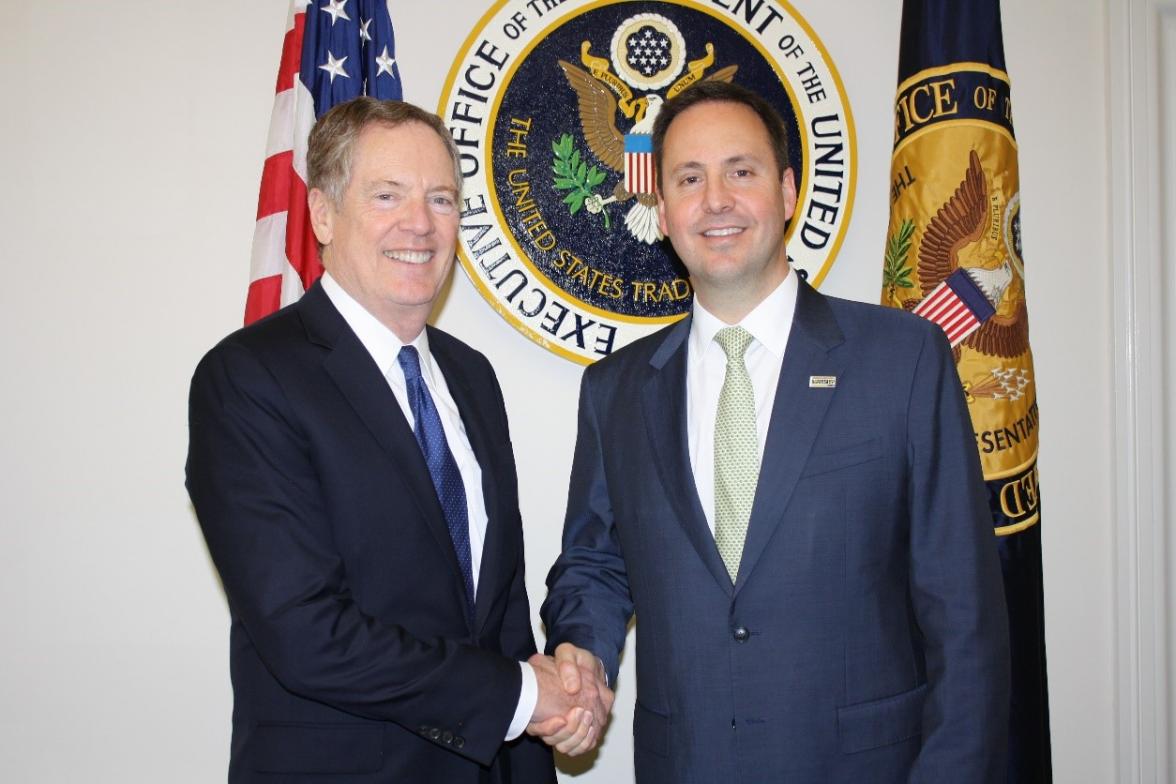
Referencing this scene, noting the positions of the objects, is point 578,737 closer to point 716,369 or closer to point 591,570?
point 591,570

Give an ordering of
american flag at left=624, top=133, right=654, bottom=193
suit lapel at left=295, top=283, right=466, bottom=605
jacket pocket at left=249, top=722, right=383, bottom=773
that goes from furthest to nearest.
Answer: american flag at left=624, top=133, right=654, bottom=193
suit lapel at left=295, top=283, right=466, bottom=605
jacket pocket at left=249, top=722, right=383, bottom=773

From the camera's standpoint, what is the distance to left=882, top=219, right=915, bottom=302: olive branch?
2693mm

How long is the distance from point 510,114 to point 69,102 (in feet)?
4.13

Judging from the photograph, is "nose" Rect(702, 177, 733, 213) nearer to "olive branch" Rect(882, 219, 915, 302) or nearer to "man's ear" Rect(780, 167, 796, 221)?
"man's ear" Rect(780, 167, 796, 221)

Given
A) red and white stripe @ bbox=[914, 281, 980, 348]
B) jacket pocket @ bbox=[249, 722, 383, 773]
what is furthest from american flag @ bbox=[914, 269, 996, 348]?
jacket pocket @ bbox=[249, 722, 383, 773]

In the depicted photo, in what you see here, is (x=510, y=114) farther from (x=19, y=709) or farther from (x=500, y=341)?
(x=19, y=709)

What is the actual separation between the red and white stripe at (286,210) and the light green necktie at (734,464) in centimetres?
129

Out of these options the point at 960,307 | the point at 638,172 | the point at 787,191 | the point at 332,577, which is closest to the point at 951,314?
the point at 960,307

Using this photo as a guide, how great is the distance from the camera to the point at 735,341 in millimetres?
1946

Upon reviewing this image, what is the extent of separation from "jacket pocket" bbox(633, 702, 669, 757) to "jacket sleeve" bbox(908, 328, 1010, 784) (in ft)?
Result: 1.43

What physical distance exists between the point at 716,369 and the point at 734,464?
0.24 metres

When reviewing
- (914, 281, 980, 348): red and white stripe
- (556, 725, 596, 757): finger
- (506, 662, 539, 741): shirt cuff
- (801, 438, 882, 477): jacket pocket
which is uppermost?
(914, 281, 980, 348): red and white stripe

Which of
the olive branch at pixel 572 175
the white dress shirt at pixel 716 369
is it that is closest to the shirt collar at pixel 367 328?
the white dress shirt at pixel 716 369

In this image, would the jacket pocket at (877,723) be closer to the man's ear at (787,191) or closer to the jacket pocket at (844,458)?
the jacket pocket at (844,458)
